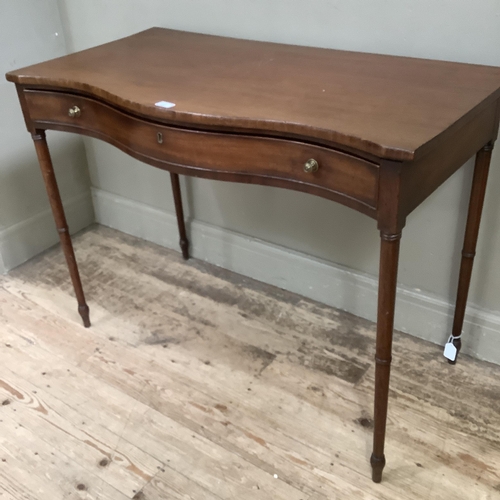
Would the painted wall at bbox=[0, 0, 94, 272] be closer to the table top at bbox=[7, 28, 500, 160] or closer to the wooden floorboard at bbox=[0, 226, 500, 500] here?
the wooden floorboard at bbox=[0, 226, 500, 500]

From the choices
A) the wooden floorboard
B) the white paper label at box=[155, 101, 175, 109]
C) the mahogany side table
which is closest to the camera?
the mahogany side table

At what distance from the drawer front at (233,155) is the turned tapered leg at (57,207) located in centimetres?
15

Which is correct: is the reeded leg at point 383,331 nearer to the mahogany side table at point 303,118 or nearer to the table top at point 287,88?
the mahogany side table at point 303,118

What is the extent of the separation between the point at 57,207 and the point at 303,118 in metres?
0.85

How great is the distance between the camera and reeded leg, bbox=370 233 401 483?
99 cm

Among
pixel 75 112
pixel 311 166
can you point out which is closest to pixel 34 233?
pixel 75 112

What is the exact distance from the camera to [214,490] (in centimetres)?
126

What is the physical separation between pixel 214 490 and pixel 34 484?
0.41m

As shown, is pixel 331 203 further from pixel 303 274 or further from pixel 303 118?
pixel 303 118

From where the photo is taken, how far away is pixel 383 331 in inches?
42.5

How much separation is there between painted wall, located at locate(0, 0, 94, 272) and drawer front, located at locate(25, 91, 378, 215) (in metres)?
0.67

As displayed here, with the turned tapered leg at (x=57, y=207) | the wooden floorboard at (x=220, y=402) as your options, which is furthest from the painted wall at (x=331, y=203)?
the turned tapered leg at (x=57, y=207)

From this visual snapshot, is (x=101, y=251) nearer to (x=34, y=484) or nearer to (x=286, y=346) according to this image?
(x=286, y=346)

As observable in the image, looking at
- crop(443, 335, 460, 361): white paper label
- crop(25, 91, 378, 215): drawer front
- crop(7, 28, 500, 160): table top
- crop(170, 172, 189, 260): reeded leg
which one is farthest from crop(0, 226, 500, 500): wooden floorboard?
crop(7, 28, 500, 160): table top
